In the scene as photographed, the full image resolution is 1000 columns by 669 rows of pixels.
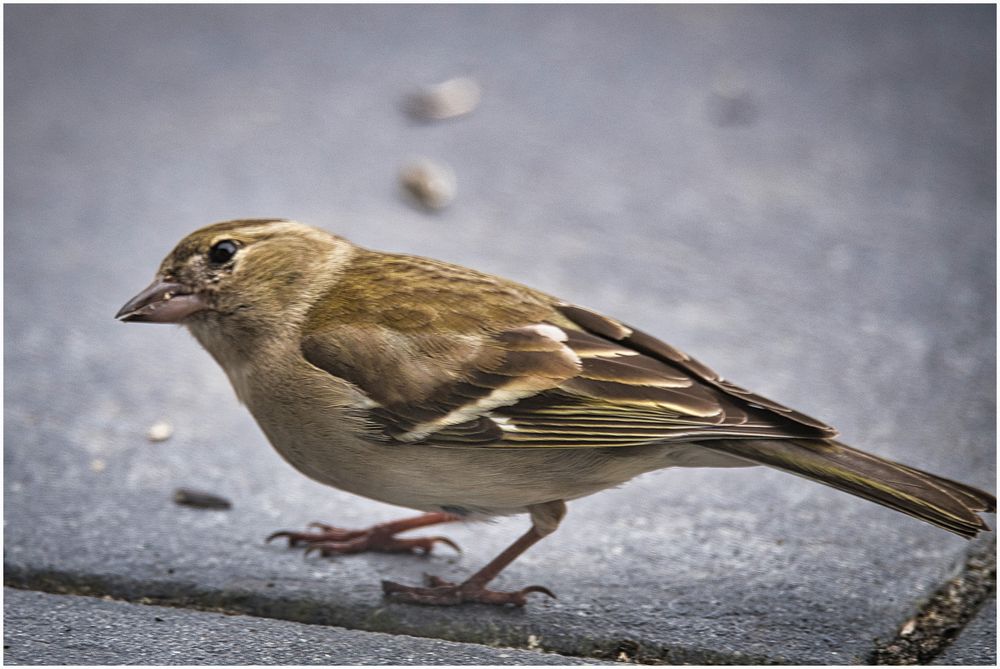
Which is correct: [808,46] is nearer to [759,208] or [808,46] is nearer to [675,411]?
[759,208]

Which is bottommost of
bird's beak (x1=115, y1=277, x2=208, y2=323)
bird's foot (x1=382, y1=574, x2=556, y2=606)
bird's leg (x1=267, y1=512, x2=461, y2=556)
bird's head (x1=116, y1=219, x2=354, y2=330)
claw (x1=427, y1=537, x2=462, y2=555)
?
bird's foot (x1=382, y1=574, x2=556, y2=606)

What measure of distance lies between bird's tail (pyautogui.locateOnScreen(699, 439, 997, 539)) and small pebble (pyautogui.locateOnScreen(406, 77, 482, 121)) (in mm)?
3144

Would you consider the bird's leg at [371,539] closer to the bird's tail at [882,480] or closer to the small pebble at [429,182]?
the bird's tail at [882,480]

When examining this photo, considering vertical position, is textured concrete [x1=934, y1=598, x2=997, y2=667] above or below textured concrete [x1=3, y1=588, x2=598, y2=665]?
above

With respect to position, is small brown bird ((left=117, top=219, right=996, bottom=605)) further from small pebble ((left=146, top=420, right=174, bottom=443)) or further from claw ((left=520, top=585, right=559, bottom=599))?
small pebble ((left=146, top=420, right=174, bottom=443))

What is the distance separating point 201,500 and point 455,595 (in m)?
0.85

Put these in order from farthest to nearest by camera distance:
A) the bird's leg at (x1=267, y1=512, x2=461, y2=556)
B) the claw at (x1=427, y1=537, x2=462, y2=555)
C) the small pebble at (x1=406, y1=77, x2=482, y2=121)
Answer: the small pebble at (x1=406, y1=77, x2=482, y2=121)
the claw at (x1=427, y1=537, x2=462, y2=555)
the bird's leg at (x1=267, y1=512, x2=461, y2=556)

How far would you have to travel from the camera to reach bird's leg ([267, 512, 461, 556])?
3371 millimetres

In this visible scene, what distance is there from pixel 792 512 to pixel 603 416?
78 centimetres

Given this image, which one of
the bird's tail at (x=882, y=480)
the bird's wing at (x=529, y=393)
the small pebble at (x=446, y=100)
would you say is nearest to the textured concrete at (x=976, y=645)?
the bird's tail at (x=882, y=480)

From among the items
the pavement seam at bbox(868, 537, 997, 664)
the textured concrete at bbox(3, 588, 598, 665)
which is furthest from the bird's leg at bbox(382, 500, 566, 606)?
the pavement seam at bbox(868, 537, 997, 664)

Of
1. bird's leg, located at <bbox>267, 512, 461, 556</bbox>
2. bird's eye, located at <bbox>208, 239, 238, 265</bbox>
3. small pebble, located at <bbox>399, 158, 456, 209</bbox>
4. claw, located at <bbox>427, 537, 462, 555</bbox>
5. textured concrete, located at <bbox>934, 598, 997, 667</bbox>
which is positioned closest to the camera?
textured concrete, located at <bbox>934, 598, 997, 667</bbox>

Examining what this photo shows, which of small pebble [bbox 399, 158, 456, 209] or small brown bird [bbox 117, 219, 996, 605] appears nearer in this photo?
small brown bird [bbox 117, 219, 996, 605]

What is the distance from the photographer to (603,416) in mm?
3023
